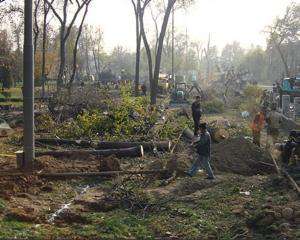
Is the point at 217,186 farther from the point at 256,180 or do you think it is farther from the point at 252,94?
the point at 252,94

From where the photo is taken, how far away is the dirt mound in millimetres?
15930

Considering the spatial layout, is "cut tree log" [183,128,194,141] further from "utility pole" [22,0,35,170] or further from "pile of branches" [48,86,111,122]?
"utility pole" [22,0,35,170]

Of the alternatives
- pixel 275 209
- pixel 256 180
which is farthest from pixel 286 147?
pixel 275 209

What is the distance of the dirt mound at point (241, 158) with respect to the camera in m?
15.9

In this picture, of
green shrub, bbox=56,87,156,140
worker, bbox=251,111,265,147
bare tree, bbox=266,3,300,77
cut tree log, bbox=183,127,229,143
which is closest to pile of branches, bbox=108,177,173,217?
green shrub, bbox=56,87,156,140

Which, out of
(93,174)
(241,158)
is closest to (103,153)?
(93,174)

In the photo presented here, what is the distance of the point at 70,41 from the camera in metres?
73.8

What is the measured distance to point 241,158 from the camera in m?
16.6

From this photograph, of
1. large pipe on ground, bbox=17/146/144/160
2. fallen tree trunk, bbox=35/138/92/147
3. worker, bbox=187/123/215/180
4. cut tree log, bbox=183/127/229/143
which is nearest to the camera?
worker, bbox=187/123/215/180

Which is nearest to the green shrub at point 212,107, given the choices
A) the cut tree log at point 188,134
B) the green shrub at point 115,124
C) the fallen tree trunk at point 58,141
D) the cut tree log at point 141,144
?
the green shrub at point 115,124

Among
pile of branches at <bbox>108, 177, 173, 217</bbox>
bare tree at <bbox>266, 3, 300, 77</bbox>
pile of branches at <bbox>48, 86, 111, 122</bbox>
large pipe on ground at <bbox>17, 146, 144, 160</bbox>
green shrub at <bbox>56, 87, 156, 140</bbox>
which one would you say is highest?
bare tree at <bbox>266, 3, 300, 77</bbox>

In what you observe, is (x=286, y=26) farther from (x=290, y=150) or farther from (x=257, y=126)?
(x=290, y=150)

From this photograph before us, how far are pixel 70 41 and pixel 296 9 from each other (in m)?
31.0

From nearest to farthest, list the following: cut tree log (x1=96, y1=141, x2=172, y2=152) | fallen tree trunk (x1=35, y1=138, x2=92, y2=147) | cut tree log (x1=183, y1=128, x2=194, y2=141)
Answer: cut tree log (x1=96, y1=141, x2=172, y2=152) < fallen tree trunk (x1=35, y1=138, x2=92, y2=147) < cut tree log (x1=183, y1=128, x2=194, y2=141)
